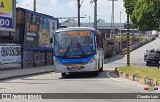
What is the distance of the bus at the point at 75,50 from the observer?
2427 centimetres

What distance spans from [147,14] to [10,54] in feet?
105

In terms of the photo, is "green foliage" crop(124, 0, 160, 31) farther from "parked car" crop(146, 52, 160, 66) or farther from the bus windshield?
the bus windshield

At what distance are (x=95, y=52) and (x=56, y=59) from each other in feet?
7.87

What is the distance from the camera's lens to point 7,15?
33562 mm

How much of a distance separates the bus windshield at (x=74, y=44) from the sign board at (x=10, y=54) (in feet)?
28.2

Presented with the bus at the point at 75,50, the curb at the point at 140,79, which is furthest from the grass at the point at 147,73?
the bus at the point at 75,50

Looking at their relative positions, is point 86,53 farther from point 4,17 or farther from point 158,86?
point 4,17

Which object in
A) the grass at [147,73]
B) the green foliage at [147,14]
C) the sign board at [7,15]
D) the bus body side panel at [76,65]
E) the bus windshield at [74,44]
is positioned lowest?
the grass at [147,73]

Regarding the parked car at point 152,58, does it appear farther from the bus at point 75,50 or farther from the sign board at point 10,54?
the bus at point 75,50

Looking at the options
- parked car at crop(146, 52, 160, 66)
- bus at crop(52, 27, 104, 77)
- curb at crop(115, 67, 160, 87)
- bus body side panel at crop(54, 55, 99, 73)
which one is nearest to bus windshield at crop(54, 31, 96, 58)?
bus at crop(52, 27, 104, 77)

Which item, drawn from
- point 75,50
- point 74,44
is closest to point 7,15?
point 74,44

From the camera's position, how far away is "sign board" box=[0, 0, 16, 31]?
32562mm

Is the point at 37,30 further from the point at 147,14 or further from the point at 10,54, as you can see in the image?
the point at 147,14

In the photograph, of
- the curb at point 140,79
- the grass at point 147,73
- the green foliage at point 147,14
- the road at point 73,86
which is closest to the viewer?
the road at point 73,86
